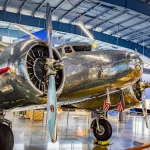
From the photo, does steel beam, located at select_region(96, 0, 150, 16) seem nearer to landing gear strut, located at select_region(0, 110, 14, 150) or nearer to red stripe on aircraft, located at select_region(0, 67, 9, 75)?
red stripe on aircraft, located at select_region(0, 67, 9, 75)

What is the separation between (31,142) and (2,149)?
2.60 meters

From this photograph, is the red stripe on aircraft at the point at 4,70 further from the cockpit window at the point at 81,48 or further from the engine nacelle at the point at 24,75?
the cockpit window at the point at 81,48

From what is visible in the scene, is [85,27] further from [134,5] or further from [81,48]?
[81,48]

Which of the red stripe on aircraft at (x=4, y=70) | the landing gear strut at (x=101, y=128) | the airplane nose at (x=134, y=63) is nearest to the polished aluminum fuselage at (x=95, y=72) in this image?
the airplane nose at (x=134, y=63)

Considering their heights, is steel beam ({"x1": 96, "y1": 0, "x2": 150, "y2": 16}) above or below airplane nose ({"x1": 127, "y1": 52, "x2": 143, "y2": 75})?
above

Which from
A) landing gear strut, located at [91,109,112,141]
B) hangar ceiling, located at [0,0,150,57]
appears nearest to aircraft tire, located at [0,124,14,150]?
landing gear strut, located at [91,109,112,141]

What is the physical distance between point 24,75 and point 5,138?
158cm

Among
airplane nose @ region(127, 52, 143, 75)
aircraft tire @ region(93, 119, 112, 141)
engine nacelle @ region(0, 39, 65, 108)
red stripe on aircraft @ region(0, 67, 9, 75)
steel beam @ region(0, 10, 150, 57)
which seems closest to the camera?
engine nacelle @ region(0, 39, 65, 108)

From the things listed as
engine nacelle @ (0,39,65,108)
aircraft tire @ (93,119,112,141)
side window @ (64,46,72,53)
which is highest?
side window @ (64,46,72,53)

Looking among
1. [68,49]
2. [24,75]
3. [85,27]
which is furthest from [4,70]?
[85,27]

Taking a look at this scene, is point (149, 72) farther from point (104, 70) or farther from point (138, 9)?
point (104, 70)

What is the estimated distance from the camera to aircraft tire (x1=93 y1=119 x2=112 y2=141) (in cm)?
862

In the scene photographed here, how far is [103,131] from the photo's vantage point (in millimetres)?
8820

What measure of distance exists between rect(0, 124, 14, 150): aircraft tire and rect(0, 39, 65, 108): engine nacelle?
523mm
